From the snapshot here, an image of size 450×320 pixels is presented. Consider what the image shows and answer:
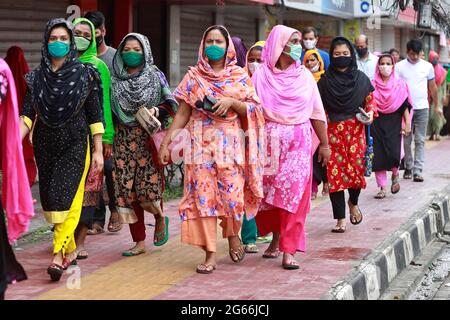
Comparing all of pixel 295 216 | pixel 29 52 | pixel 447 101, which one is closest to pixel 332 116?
pixel 295 216

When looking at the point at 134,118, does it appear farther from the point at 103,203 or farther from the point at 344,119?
the point at 344,119

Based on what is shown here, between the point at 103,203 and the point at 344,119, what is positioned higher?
the point at 344,119

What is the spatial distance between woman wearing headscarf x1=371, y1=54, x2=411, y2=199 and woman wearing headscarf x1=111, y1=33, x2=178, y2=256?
419 centimetres

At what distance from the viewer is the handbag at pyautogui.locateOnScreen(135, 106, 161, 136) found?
Result: 7000mm

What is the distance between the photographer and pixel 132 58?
281 inches

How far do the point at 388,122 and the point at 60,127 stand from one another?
18.0 ft

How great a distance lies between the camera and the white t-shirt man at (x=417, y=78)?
12.9 meters

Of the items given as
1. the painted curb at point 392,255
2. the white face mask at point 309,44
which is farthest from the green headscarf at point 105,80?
the white face mask at point 309,44

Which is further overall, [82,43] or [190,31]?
[190,31]

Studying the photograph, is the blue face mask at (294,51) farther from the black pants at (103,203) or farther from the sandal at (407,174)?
the sandal at (407,174)

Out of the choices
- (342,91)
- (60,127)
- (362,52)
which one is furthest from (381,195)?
(60,127)

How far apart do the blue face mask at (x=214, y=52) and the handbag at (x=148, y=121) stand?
629mm

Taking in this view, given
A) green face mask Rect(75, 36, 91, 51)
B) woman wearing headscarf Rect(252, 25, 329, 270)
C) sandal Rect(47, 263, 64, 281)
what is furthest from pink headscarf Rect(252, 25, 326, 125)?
sandal Rect(47, 263, 64, 281)

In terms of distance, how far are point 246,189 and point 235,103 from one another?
0.68m
